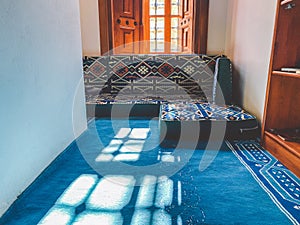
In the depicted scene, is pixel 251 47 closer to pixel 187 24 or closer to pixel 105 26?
pixel 187 24

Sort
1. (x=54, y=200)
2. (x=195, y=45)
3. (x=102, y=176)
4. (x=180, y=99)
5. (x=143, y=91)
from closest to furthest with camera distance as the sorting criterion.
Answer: (x=54, y=200)
(x=102, y=176)
(x=180, y=99)
(x=143, y=91)
(x=195, y=45)

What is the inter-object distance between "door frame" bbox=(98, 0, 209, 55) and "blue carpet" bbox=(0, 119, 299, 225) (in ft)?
6.41

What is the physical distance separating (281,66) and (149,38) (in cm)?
396

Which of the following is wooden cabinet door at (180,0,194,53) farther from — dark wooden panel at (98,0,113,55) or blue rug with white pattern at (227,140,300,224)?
blue rug with white pattern at (227,140,300,224)

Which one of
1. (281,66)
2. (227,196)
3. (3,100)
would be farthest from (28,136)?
(281,66)

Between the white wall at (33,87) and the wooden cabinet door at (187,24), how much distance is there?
80.0 inches

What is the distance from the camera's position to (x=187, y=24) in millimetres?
3986

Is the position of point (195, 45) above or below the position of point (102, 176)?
above

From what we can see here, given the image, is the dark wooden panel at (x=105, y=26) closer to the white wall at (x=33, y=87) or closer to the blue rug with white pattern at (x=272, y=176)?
the white wall at (x=33, y=87)

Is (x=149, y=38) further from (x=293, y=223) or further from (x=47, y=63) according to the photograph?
(x=293, y=223)

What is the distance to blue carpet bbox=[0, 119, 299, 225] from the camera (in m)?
1.29

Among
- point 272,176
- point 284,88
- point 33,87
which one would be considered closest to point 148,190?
point 272,176

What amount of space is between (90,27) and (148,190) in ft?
9.55

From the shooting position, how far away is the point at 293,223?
124cm
